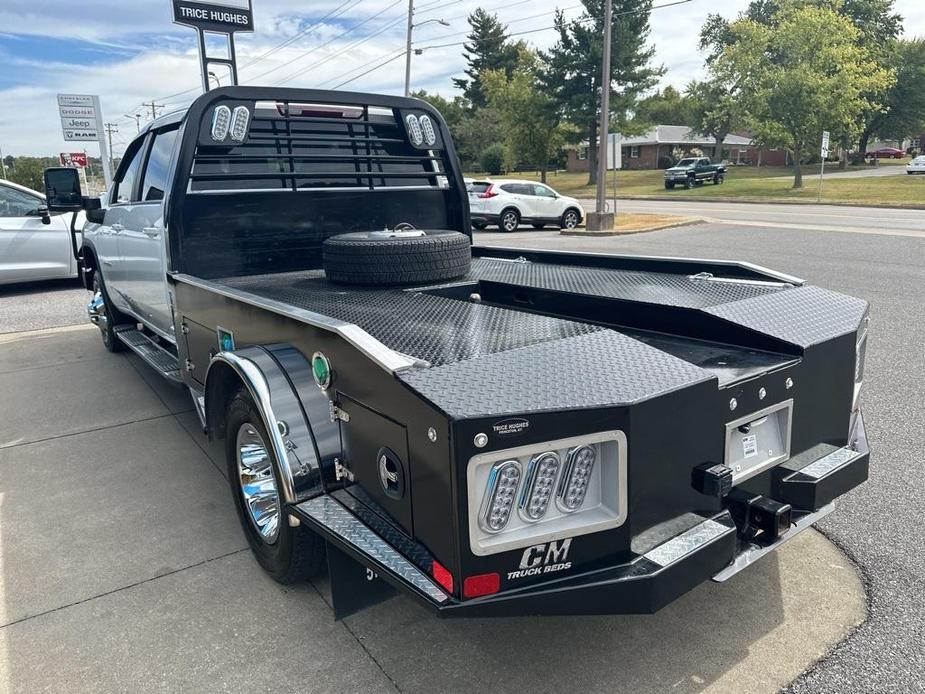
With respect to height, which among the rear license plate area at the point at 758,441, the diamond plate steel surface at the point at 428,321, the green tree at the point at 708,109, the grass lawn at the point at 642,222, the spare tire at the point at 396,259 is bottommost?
the grass lawn at the point at 642,222

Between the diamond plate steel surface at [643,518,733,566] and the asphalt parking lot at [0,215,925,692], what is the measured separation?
23.0 inches

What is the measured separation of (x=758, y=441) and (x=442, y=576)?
122cm

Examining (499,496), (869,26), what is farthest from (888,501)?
(869,26)

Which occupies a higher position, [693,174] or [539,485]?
[693,174]

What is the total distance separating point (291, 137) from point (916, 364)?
5212mm

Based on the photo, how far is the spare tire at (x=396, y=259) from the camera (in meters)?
3.54

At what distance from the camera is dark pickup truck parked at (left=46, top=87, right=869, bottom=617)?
189 cm

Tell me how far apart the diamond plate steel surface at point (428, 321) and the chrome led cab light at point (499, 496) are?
1.39ft

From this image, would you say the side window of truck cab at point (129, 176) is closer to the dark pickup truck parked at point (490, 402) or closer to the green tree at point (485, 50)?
the dark pickup truck parked at point (490, 402)

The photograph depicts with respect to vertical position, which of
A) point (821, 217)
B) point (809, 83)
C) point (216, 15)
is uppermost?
point (809, 83)

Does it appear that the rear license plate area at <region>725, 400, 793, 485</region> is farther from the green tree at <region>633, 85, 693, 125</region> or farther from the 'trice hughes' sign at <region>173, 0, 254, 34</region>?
the green tree at <region>633, 85, 693, 125</region>

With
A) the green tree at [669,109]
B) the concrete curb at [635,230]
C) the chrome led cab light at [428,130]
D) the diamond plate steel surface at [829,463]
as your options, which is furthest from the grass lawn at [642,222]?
the green tree at [669,109]

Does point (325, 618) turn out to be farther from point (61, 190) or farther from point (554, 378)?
point (61, 190)

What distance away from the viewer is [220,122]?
4.16m
